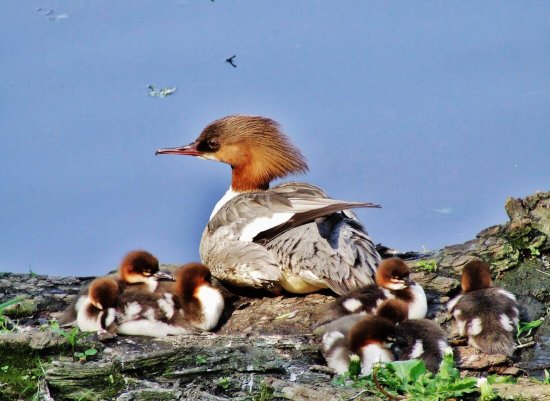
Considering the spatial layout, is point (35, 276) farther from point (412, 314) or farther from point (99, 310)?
point (412, 314)

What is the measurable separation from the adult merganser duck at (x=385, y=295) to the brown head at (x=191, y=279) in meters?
0.78

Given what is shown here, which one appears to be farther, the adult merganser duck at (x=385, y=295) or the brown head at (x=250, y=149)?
the brown head at (x=250, y=149)

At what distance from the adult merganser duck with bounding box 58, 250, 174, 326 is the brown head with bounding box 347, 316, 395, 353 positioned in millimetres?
1520

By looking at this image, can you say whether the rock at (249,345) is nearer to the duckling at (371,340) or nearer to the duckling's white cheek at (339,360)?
the duckling's white cheek at (339,360)

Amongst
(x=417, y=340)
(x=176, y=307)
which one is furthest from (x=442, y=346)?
(x=176, y=307)

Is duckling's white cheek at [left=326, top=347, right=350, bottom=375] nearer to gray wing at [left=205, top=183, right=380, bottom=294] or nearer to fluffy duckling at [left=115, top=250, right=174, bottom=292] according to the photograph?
gray wing at [left=205, top=183, right=380, bottom=294]

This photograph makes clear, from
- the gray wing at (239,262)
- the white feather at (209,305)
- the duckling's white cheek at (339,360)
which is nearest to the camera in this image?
the duckling's white cheek at (339,360)

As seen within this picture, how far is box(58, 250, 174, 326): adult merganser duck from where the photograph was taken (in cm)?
620

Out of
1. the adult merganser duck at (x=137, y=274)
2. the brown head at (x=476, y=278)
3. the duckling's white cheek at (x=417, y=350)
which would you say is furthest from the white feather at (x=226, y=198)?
the duckling's white cheek at (x=417, y=350)

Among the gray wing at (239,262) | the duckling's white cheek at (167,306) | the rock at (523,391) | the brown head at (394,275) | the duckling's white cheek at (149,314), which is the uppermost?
the gray wing at (239,262)

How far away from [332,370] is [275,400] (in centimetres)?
58

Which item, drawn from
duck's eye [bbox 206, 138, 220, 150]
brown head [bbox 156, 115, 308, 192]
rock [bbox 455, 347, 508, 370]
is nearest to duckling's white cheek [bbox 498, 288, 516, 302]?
rock [bbox 455, 347, 508, 370]

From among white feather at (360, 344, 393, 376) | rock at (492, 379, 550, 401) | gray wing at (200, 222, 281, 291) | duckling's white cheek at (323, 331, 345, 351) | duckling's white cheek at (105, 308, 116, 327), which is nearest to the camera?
rock at (492, 379, 550, 401)

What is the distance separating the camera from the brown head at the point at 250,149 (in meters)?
7.52
